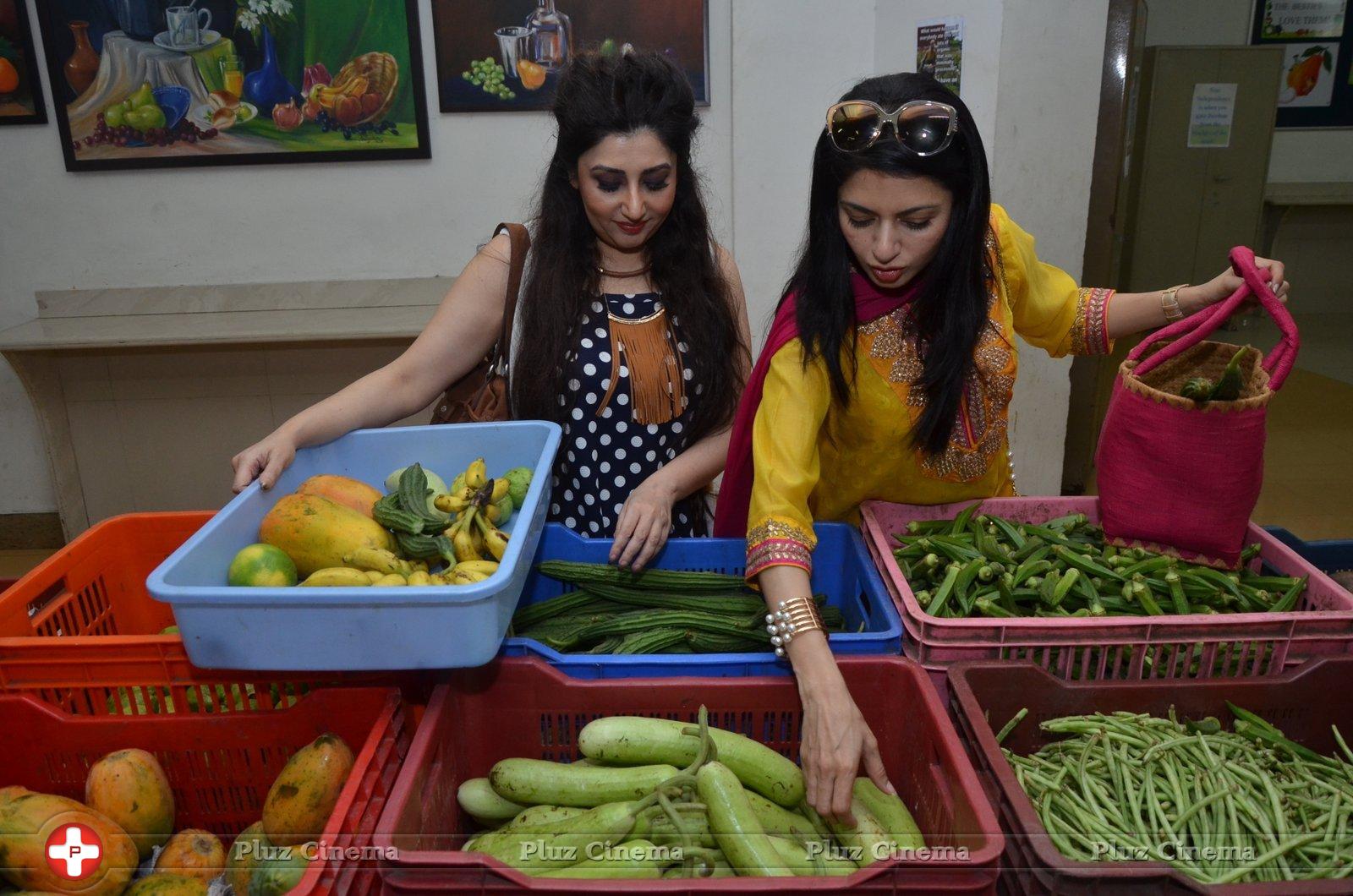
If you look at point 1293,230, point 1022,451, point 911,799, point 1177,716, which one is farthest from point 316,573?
point 1293,230

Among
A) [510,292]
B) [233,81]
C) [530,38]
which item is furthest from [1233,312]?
[233,81]

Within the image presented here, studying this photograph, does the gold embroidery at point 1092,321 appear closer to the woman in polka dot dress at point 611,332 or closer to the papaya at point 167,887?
the woman in polka dot dress at point 611,332

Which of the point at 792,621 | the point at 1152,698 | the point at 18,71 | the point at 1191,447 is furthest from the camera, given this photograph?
the point at 18,71

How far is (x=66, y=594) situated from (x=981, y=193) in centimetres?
175

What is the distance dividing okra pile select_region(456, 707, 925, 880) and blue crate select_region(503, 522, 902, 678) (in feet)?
0.32

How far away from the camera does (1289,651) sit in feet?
4.97

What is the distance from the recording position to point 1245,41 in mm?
7215

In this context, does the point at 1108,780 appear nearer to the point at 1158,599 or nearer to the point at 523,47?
the point at 1158,599

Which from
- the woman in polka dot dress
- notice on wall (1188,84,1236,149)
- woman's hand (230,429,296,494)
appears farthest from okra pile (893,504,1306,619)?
notice on wall (1188,84,1236,149)

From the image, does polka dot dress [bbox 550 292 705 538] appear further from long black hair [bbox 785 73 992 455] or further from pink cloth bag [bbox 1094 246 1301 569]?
pink cloth bag [bbox 1094 246 1301 569]

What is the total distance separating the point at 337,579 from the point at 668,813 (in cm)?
56

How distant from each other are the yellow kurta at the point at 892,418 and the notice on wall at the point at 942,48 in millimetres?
1750

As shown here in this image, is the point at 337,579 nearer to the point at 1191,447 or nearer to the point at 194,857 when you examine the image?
the point at 194,857

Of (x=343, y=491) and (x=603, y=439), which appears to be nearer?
(x=343, y=491)
